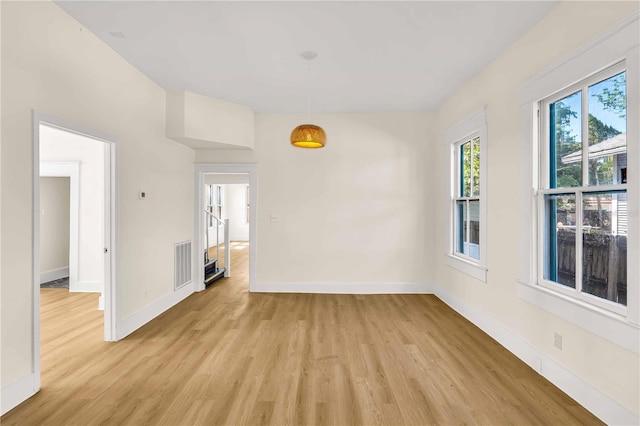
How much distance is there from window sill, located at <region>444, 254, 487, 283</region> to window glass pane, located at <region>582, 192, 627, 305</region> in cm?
129

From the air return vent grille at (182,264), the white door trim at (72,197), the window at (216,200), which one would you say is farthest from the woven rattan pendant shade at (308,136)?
the window at (216,200)

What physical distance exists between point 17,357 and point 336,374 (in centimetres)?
239

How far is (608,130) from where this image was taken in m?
2.19

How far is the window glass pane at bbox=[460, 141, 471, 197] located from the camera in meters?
4.32

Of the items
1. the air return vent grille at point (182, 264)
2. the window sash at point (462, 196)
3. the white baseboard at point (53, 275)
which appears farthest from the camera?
the white baseboard at point (53, 275)

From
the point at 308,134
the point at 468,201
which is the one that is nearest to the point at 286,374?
the point at 308,134

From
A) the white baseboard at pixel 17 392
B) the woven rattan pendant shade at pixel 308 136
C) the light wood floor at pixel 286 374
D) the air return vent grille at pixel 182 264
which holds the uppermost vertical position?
the woven rattan pendant shade at pixel 308 136

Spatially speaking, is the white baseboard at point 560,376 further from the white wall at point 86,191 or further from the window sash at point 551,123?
the white wall at point 86,191

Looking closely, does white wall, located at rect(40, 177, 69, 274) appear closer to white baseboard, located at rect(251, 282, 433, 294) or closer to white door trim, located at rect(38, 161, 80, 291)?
white door trim, located at rect(38, 161, 80, 291)

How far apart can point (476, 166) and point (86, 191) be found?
19.6ft

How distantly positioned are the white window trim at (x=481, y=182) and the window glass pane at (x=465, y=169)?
116mm

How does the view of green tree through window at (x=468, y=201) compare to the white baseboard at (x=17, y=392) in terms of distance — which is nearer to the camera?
the white baseboard at (x=17, y=392)

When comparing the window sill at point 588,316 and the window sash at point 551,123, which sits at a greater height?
the window sash at point 551,123

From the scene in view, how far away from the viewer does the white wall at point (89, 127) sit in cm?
220
